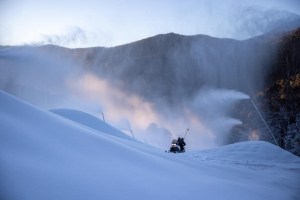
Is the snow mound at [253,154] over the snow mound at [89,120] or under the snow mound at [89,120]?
under

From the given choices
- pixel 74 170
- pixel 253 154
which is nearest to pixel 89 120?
pixel 253 154

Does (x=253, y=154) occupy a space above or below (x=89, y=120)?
below

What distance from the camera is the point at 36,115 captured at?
2.47 metres

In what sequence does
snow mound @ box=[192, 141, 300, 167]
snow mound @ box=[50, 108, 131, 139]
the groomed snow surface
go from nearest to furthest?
1. the groomed snow surface
2. snow mound @ box=[192, 141, 300, 167]
3. snow mound @ box=[50, 108, 131, 139]

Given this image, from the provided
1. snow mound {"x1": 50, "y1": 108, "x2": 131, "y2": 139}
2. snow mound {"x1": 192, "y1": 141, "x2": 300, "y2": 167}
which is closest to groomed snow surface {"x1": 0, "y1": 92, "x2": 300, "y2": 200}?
snow mound {"x1": 192, "y1": 141, "x2": 300, "y2": 167}

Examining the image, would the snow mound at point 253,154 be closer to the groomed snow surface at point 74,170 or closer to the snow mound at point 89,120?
the groomed snow surface at point 74,170

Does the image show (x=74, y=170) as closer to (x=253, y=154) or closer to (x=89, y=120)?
(x=253, y=154)

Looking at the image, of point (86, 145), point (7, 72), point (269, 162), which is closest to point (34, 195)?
point (86, 145)

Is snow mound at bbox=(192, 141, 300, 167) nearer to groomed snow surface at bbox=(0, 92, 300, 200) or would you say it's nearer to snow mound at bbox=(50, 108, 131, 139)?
groomed snow surface at bbox=(0, 92, 300, 200)

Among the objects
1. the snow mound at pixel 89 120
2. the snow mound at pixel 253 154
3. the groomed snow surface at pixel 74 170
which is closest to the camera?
the groomed snow surface at pixel 74 170

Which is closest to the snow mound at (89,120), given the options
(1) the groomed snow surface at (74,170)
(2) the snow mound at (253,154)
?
(2) the snow mound at (253,154)

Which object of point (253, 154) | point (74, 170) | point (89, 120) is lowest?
point (74, 170)

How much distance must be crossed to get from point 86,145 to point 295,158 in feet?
21.8

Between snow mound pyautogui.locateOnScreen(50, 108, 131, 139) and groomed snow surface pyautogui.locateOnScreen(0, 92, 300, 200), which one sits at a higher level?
snow mound pyautogui.locateOnScreen(50, 108, 131, 139)
